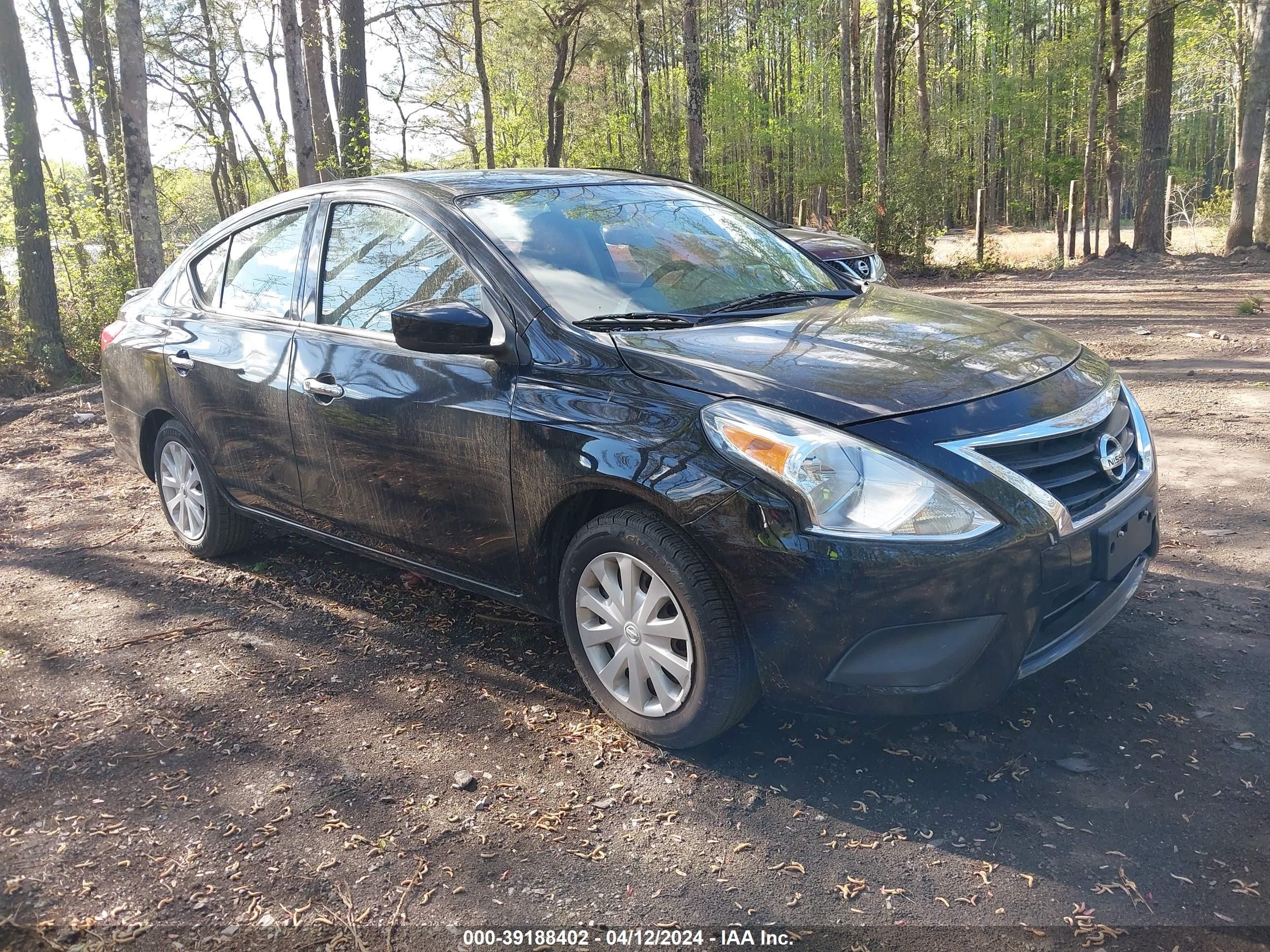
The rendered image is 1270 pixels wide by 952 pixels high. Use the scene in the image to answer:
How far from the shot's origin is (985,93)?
41969mm

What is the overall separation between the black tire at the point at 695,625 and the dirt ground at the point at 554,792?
165mm

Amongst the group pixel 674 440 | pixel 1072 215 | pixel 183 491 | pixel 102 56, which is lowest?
pixel 183 491

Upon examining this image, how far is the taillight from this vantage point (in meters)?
5.17

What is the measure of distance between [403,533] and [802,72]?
49323 mm

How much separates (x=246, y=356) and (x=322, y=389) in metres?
0.66

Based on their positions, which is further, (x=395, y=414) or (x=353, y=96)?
(x=353, y=96)

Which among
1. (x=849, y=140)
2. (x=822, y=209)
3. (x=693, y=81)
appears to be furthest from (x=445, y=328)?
(x=822, y=209)

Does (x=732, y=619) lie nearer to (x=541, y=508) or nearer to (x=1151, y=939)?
(x=541, y=508)

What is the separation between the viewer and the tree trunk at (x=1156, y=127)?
16.9 m

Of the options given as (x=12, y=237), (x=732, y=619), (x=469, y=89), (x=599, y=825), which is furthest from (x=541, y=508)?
(x=469, y=89)

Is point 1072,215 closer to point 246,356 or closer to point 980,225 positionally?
point 980,225

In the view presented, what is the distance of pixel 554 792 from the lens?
2859mm

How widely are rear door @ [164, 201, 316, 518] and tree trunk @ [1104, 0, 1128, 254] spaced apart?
57.6 feet

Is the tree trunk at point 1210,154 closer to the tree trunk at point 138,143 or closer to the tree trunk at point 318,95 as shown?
the tree trunk at point 318,95
